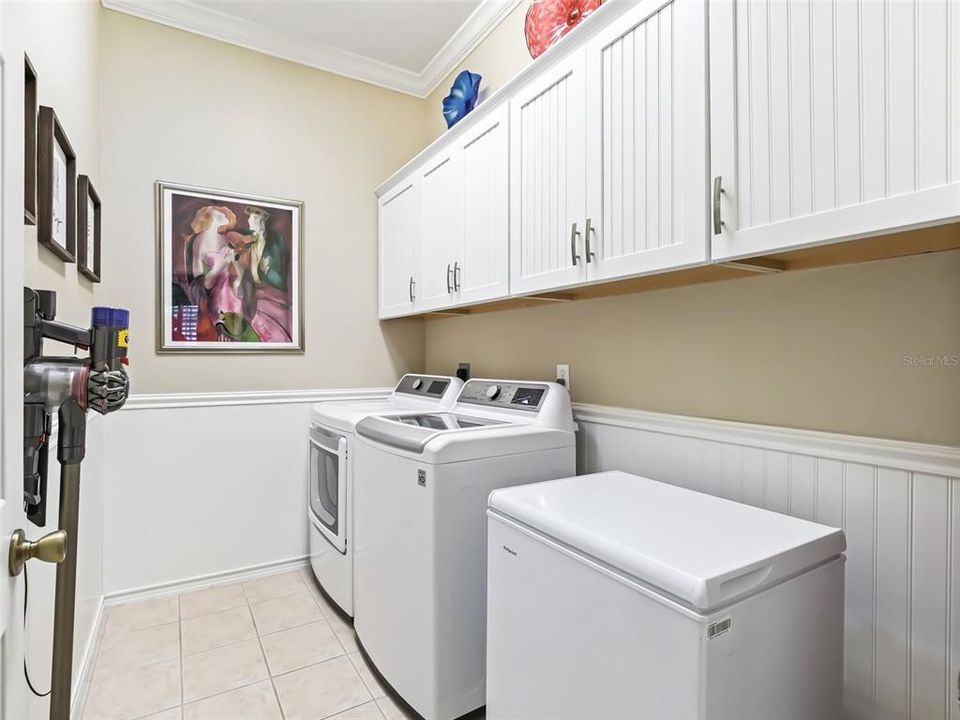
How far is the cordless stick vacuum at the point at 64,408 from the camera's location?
74 cm

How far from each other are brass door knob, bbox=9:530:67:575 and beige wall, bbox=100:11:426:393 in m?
2.10

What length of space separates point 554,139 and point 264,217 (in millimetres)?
1737

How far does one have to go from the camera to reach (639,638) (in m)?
0.97

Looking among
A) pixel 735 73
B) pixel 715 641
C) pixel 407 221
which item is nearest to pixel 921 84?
pixel 735 73

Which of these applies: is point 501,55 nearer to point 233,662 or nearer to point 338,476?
point 338,476

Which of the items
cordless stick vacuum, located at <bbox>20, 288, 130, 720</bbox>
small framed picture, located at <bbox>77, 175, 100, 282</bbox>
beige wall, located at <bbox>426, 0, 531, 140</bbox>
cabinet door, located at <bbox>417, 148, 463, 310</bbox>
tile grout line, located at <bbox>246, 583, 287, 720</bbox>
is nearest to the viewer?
cordless stick vacuum, located at <bbox>20, 288, 130, 720</bbox>

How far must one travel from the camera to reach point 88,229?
2023mm

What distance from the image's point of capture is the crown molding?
98.0 inches

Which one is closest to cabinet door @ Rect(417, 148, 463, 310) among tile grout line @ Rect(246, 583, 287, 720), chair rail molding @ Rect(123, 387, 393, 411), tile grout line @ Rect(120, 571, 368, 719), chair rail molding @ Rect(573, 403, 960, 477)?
chair rail molding @ Rect(123, 387, 393, 411)

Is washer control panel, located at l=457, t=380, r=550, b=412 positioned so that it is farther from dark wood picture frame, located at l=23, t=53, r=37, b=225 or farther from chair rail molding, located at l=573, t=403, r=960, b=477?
dark wood picture frame, located at l=23, t=53, r=37, b=225

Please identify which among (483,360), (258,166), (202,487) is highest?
(258,166)

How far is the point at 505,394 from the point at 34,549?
165cm

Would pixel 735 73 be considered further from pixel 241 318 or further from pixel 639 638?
pixel 241 318

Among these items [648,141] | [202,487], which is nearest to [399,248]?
[202,487]
